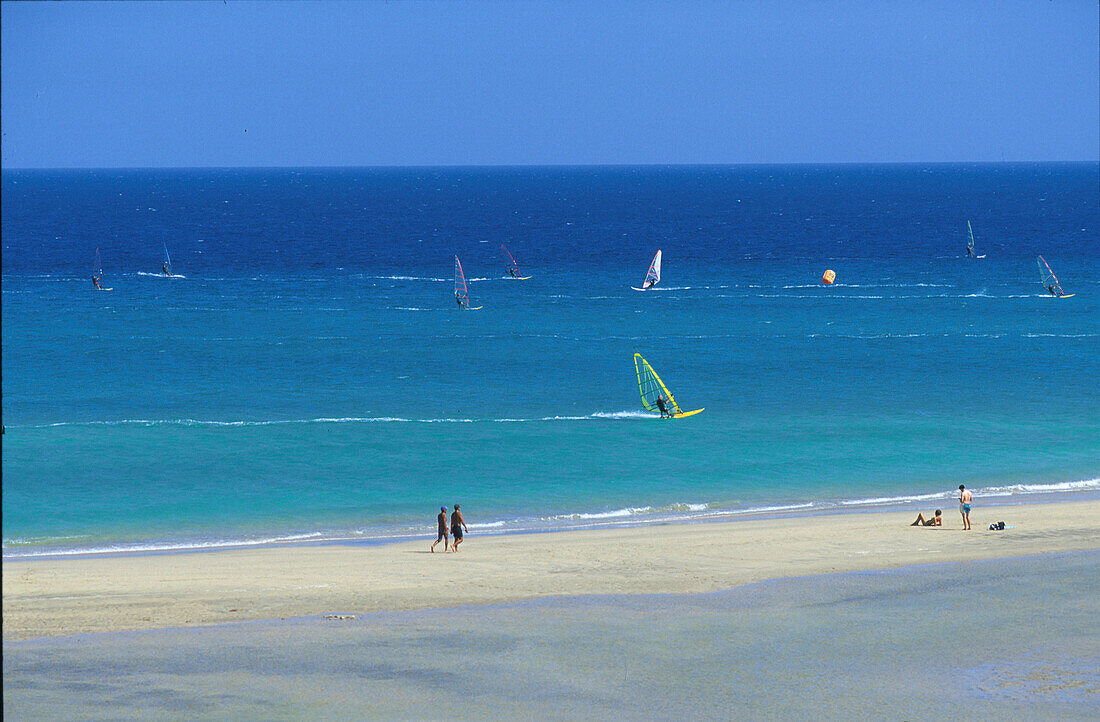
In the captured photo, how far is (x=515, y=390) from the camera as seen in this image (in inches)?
1714

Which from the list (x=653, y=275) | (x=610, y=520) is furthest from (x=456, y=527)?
(x=653, y=275)

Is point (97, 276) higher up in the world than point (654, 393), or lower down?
higher up

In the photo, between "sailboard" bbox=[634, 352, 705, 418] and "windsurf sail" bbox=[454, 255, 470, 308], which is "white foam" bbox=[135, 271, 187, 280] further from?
"sailboard" bbox=[634, 352, 705, 418]

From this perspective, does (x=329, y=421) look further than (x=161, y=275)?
No

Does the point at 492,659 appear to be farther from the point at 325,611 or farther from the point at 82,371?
the point at 82,371

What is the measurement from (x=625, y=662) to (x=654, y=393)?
26583 millimetres

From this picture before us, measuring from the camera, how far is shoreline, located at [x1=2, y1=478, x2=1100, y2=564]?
2550 cm

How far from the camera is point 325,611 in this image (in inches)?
761

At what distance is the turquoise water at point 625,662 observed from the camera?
48.8 feet

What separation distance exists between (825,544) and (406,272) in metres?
58.6

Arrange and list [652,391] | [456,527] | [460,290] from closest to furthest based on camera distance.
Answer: [456,527] → [652,391] → [460,290]

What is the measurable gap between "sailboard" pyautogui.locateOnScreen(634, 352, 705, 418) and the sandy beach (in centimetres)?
1260

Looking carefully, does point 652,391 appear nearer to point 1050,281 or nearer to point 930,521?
point 930,521

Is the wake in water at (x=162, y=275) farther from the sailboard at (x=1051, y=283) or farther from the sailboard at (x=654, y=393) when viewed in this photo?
the sailboard at (x=1051, y=283)
